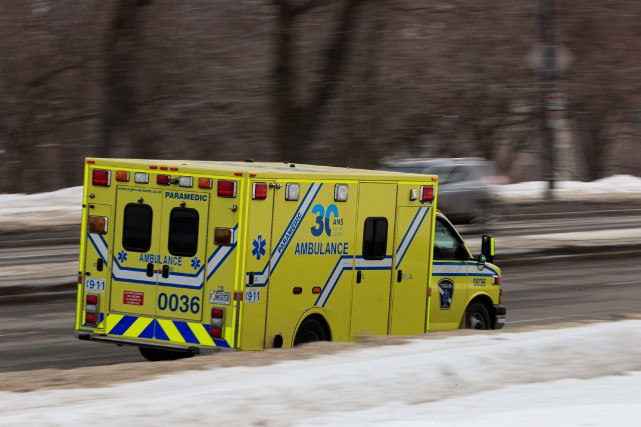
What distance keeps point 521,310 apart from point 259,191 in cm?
836

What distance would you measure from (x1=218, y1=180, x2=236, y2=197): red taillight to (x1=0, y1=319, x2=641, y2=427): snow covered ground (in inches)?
65.3

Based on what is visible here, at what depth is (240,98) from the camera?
39562 mm

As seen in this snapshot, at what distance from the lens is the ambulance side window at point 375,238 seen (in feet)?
40.3

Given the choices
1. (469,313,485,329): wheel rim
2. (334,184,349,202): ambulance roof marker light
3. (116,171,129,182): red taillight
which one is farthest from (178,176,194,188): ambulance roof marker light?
(469,313,485,329): wheel rim

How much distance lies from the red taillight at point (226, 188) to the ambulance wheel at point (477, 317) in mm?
4330

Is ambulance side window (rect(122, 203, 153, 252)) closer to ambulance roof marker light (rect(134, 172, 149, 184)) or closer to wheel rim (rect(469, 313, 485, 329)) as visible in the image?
ambulance roof marker light (rect(134, 172, 149, 184))

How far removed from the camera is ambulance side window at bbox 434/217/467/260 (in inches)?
537

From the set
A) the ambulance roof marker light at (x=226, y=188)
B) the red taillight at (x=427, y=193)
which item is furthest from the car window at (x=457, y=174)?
the ambulance roof marker light at (x=226, y=188)

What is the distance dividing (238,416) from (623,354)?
4423mm

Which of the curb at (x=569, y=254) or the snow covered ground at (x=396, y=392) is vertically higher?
the curb at (x=569, y=254)

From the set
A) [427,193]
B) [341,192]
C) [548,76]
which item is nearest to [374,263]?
[341,192]

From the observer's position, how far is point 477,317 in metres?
14.4

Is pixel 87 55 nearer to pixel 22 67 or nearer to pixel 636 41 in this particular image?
pixel 22 67

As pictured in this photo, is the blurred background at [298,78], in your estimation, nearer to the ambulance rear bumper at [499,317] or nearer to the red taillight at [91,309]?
the ambulance rear bumper at [499,317]
